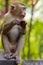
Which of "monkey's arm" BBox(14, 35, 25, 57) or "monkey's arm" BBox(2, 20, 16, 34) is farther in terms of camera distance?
"monkey's arm" BBox(14, 35, 25, 57)

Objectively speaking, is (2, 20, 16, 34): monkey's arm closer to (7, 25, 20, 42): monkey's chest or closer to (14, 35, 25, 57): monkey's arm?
(7, 25, 20, 42): monkey's chest

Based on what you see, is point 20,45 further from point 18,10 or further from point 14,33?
point 18,10

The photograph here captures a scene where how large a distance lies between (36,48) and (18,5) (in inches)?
99.3

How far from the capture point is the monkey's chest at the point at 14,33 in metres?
3.00

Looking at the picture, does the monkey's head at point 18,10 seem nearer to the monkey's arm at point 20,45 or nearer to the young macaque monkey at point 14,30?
the young macaque monkey at point 14,30

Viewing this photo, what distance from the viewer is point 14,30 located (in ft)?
9.87

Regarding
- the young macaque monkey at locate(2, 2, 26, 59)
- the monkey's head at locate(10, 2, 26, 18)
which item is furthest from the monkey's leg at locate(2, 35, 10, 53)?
the monkey's head at locate(10, 2, 26, 18)

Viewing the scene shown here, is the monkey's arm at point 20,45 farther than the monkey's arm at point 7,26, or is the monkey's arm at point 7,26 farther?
the monkey's arm at point 20,45

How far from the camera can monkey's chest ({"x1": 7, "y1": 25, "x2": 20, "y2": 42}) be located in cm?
300

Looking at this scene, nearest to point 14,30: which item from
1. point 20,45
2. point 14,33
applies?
point 14,33

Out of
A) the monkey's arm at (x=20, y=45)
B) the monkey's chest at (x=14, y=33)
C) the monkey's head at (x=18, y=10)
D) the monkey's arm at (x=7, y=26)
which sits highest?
the monkey's head at (x=18, y=10)

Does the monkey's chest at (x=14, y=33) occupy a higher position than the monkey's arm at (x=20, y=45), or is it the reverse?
the monkey's chest at (x=14, y=33)

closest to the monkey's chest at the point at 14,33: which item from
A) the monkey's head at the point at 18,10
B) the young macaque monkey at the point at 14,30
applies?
the young macaque monkey at the point at 14,30

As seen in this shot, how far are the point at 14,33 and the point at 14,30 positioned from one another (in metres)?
0.03
